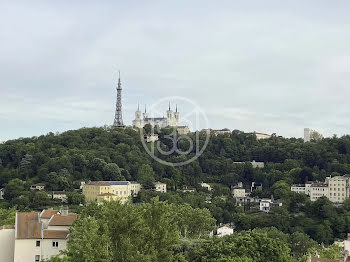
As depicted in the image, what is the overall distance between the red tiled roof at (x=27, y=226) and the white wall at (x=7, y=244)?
80 centimetres

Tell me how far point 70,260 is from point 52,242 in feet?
23.4

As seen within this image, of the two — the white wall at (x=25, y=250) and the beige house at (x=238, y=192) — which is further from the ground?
the beige house at (x=238, y=192)

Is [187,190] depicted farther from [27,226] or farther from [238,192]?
[27,226]

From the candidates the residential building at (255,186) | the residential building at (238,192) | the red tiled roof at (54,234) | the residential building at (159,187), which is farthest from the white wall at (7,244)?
the residential building at (255,186)

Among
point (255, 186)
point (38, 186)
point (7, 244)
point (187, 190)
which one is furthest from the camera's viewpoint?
point (255, 186)

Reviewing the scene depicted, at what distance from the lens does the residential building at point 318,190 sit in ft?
272

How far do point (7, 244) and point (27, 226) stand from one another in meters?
1.60

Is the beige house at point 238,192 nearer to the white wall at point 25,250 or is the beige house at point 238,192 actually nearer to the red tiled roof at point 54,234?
the red tiled roof at point 54,234

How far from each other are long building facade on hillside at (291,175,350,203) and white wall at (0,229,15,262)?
58.6m

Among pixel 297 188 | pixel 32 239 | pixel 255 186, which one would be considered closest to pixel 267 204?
pixel 297 188

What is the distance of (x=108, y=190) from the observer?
79188mm

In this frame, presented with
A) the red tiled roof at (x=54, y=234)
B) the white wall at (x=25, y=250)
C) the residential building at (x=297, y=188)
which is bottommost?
the white wall at (x=25, y=250)

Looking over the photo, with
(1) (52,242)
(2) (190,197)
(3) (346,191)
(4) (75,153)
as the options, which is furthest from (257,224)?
(1) (52,242)

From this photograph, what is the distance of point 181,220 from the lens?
44781 millimetres
